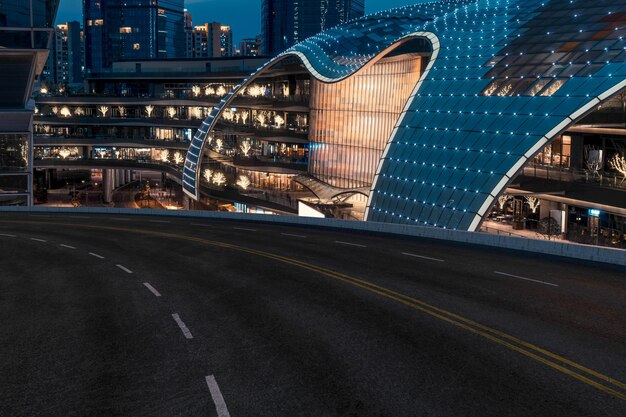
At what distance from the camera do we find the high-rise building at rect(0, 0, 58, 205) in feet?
122

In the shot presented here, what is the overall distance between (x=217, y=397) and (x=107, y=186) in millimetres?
104126

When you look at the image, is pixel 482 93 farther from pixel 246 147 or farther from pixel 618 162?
pixel 246 147

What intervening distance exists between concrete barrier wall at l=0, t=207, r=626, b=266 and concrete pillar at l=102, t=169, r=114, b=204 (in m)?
56.9

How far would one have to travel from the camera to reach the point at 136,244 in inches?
1232

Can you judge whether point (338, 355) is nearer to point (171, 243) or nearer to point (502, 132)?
point (171, 243)

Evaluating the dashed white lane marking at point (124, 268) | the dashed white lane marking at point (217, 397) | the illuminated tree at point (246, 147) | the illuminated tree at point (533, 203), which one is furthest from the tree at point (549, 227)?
the illuminated tree at point (246, 147)

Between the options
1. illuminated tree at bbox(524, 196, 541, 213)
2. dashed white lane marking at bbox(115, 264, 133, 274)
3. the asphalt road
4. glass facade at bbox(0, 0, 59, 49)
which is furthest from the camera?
illuminated tree at bbox(524, 196, 541, 213)

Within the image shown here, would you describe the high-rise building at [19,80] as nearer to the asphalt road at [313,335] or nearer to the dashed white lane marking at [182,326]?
the asphalt road at [313,335]

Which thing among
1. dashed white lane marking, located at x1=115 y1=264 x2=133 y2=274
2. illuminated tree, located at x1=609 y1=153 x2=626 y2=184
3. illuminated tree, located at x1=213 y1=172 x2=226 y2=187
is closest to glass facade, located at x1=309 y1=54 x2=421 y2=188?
illuminated tree, located at x1=213 y1=172 x2=226 y2=187

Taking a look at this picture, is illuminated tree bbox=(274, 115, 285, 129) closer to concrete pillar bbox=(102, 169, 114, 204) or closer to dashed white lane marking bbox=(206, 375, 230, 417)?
concrete pillar bbox=(102, 169, 114, 204)

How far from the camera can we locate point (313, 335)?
15070 mm

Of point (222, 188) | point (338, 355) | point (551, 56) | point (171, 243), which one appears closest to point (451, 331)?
point (338, 355)

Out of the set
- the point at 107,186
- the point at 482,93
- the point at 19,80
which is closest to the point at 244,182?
the point at 107,186

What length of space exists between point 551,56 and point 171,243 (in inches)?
905
